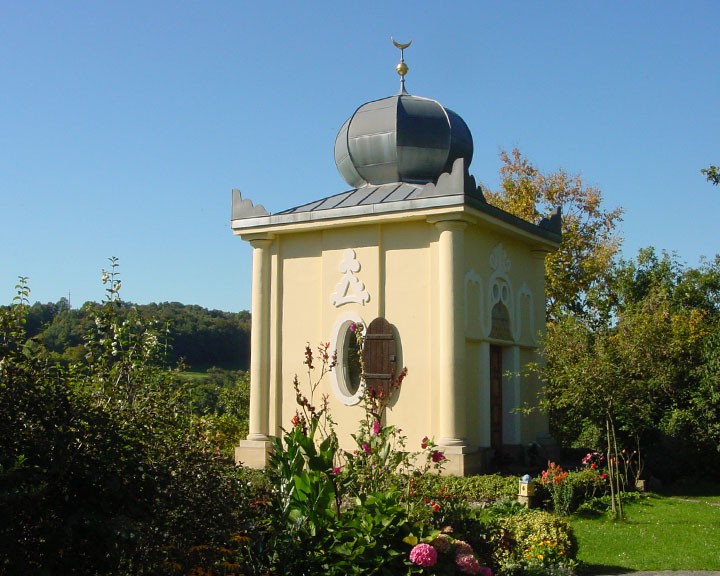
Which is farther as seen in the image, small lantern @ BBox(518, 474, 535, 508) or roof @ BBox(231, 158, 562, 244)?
roof @ BBox(231, 158, 562, 244)

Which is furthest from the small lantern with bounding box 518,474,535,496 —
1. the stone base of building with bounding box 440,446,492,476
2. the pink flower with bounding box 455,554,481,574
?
the pink flower with bounding box 455,554,481,574

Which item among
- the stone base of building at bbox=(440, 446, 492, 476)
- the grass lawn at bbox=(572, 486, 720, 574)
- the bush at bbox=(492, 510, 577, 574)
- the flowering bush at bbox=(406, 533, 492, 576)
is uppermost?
the stone base of building at bbox=(440, 446, 492, 476)

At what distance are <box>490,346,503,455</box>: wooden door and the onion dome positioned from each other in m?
3.38

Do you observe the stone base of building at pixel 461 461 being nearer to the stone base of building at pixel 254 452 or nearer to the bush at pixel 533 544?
the stone base of building at pixel 254 452

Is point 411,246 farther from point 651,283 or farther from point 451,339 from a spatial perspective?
point 651,283

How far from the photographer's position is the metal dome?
15.5 metres

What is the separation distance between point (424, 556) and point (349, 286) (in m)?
8.53

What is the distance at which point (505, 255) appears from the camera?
50.6 ft

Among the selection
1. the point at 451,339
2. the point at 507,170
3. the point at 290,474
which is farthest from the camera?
the point at 507,170

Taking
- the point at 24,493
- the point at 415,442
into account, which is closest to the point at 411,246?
the point at 415,442

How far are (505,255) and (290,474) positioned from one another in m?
9.29

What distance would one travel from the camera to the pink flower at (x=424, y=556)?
20.9ft

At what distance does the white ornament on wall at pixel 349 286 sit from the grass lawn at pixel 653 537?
4948mm

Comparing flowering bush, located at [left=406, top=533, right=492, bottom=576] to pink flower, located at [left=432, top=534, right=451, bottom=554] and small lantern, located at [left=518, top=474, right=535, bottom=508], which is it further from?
small lantern, located at [left=518, top=474, right=535, bottom=508]
